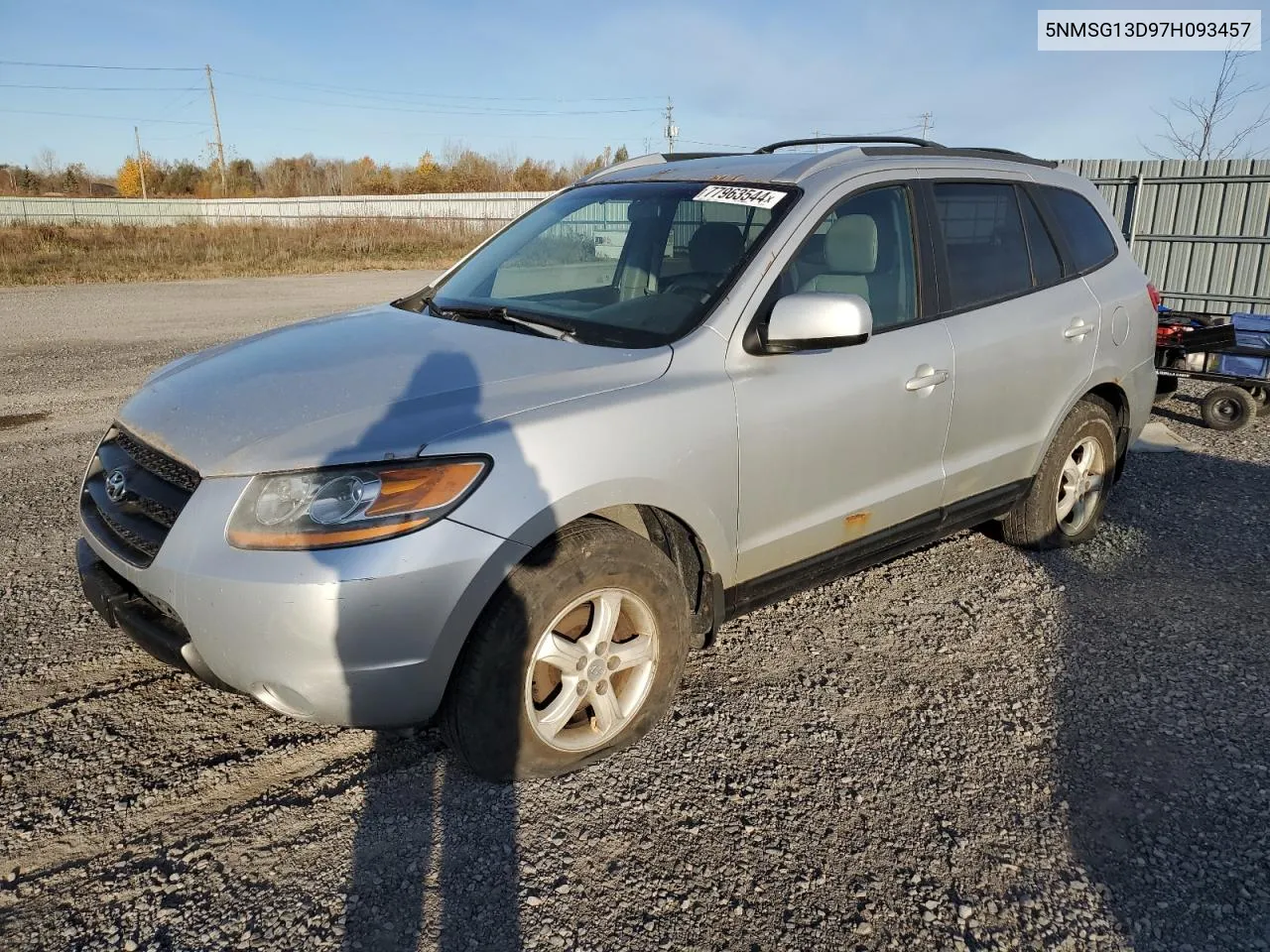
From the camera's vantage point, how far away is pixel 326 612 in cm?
235

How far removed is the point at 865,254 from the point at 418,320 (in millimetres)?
1754

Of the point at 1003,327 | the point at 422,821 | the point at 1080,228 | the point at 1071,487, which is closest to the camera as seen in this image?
the point at 422,821

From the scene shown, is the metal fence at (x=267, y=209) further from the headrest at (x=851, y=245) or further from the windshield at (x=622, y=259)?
the headrest at (x=851, y=245)

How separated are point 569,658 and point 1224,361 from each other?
22.4 feet

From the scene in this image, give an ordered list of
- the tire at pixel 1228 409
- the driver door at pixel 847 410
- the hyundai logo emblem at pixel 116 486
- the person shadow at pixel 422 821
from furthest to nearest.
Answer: the tire at pixel 1228 409
the driver door at pixel 847 410
the hyundai logo emblem at pixel 116 486
the person shadow at pixel 422 821

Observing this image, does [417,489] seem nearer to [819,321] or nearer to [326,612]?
[326,612]

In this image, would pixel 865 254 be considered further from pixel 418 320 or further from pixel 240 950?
pixel 240 950

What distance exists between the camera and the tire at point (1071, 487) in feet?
14.7

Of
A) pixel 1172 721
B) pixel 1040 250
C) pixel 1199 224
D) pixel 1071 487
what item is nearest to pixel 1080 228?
pixel 1040 250

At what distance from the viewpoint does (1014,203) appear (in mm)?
4312

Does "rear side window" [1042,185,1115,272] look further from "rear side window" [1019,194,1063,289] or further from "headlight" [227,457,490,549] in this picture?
"headlight" [227,457,490,549]

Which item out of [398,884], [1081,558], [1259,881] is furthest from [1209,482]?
[398,884]

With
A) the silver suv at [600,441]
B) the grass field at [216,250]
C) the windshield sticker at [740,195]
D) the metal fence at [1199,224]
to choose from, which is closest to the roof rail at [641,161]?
the silver suv at [600,441]

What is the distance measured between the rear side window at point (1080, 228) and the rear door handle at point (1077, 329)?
1.02ft
